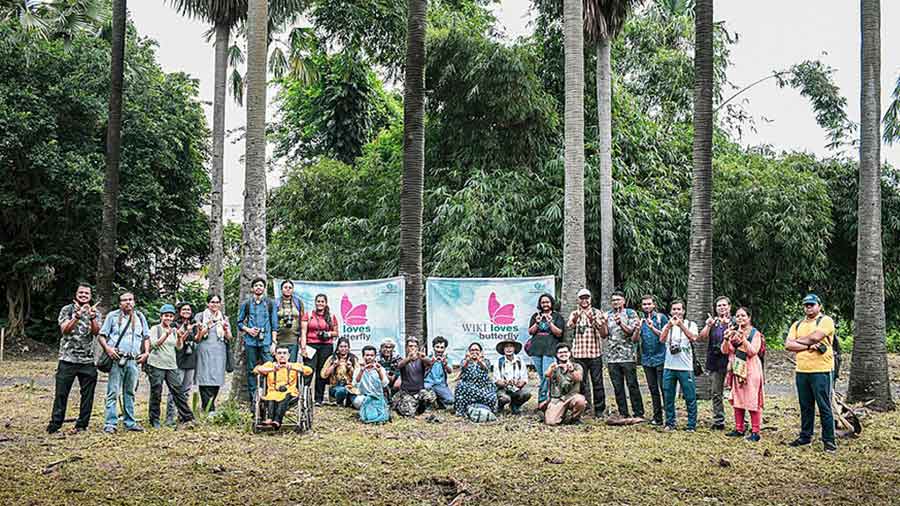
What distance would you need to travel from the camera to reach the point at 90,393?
10.5 meters

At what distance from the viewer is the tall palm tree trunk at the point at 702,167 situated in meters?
13.4

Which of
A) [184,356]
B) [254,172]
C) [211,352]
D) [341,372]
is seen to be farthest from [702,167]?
[184,356]

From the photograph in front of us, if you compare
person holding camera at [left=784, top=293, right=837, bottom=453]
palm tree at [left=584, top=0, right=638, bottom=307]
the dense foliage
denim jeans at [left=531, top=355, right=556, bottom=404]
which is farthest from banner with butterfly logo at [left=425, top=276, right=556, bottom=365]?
the dense foliage

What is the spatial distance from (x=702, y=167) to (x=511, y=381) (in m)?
4.45

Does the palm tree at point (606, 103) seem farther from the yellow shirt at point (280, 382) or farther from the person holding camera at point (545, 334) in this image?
the yellow shirt at point (280, 382)

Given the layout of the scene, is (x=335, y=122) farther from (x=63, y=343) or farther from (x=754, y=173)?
(x=63, y=343)

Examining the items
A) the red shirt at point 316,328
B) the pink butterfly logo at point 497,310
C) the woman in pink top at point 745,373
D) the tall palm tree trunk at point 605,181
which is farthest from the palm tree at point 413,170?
the woman in pink top at point 745,373

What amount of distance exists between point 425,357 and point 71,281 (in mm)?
16850

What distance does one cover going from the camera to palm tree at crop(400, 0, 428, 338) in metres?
14.3

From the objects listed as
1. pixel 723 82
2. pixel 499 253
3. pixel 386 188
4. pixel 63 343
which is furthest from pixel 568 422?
pixel 723 82

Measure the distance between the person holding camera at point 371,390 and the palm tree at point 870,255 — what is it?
6882 mm

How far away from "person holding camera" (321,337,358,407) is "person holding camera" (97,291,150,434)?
289 centimetres

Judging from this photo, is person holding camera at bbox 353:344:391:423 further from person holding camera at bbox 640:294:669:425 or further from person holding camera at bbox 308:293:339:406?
person holding camera at bbox 640:294:669:425

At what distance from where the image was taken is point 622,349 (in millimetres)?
11602
